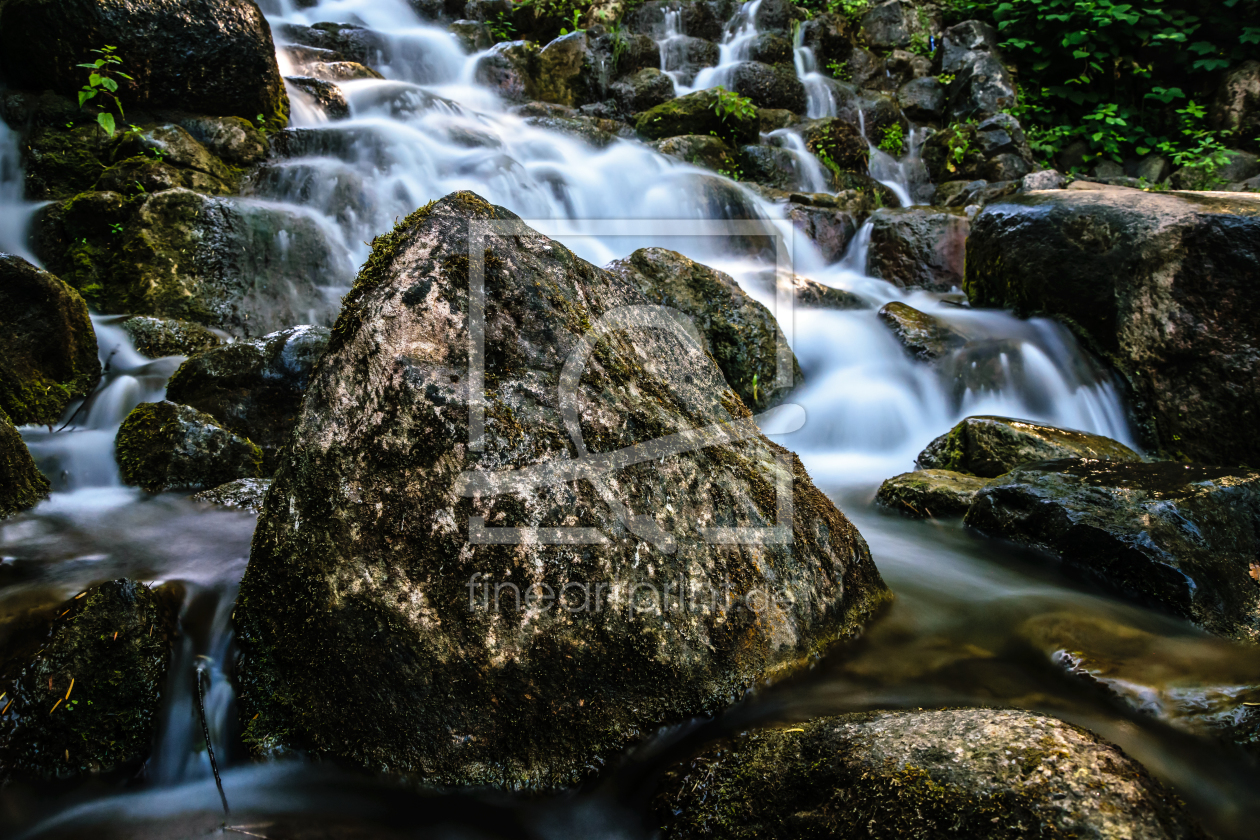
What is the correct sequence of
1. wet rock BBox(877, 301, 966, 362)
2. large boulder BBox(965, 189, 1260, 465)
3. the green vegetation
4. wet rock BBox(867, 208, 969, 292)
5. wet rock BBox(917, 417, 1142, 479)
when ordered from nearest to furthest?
wet rock BBox(917, 417, 1142, 479), large boulder BBox(965, 189, 1260, 465), wet rock BBox(877, 301, 966, 362), wet rock BBox(867, 208, 969, 292), the green vegetation

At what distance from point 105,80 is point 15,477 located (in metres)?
5.93

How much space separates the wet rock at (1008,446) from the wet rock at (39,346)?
21.2 feet

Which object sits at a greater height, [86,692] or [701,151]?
[701,151]

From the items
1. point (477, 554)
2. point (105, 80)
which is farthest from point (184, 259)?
point (477, 554)

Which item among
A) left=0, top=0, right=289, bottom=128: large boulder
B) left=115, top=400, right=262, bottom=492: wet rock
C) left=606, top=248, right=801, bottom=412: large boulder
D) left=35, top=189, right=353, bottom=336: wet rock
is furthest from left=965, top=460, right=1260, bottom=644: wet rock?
left=0, top=0, right=289, bottom=128: large boulder

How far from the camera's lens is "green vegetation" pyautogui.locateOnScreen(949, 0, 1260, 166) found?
A: 498 inches

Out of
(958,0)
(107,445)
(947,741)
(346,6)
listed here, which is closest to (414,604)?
(947,741)

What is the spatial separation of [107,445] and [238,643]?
9.59 ft

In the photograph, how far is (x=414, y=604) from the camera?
188 cm

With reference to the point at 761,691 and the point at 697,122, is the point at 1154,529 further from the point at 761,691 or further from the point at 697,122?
the point at 697,122

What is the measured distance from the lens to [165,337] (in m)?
5.81

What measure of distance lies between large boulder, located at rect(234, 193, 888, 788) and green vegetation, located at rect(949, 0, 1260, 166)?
1494 cm

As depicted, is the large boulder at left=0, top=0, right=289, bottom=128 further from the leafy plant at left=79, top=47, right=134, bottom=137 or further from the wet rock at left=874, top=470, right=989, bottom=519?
the wet rock at left=874, top=470, right=989, bottom=519

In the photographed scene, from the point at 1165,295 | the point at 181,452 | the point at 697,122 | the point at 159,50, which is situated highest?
the point at 697,122
